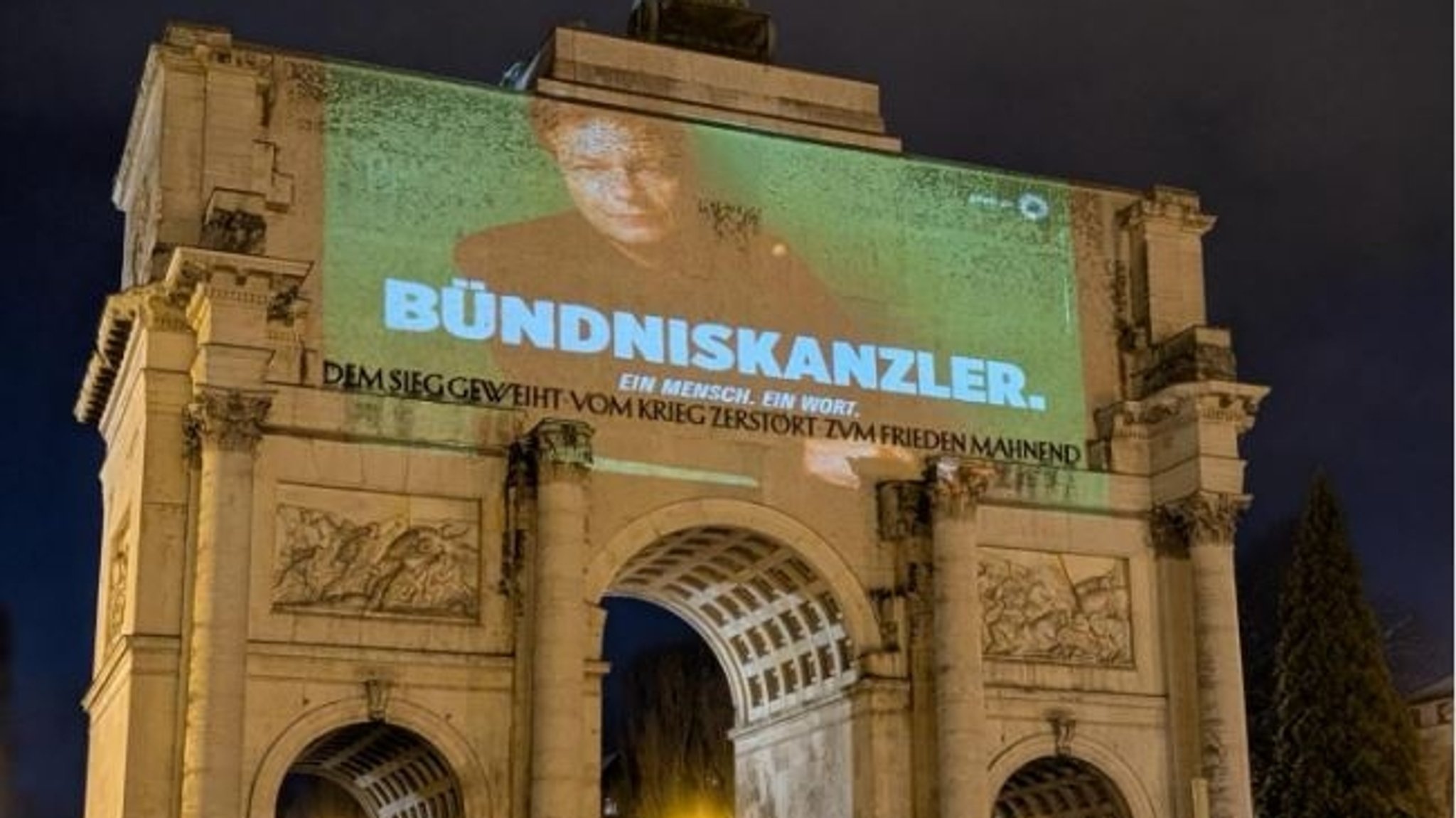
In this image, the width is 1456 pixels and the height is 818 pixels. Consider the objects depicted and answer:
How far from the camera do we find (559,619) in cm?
3209

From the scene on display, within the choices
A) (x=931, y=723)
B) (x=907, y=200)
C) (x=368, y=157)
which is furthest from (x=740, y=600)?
(x=368, y=157)

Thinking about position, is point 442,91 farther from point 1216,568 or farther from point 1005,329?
point 1216,568

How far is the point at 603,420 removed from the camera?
34.2m

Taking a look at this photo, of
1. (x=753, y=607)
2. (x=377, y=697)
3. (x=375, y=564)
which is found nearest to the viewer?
(x=377, y=697)

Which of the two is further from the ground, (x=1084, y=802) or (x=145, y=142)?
(x=145, y=142)

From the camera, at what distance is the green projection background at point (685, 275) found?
3391 centimetres

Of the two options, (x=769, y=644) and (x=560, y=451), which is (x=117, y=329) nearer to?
(x=560, y=451)

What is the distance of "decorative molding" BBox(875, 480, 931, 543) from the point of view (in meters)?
35.1

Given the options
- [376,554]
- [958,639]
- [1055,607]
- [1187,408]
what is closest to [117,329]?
[376,554]

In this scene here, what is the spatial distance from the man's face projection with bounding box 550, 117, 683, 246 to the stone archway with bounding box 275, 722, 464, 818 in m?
7.98

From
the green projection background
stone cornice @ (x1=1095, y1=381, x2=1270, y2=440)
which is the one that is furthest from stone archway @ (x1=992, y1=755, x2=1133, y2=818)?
stone cornice @ (x1=1095, y1=381, x2=1270, y2=440)

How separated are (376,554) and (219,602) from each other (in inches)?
99.9

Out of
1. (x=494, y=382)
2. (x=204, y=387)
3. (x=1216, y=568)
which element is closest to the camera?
(x=204, y=387)

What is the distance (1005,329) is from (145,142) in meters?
13.4
